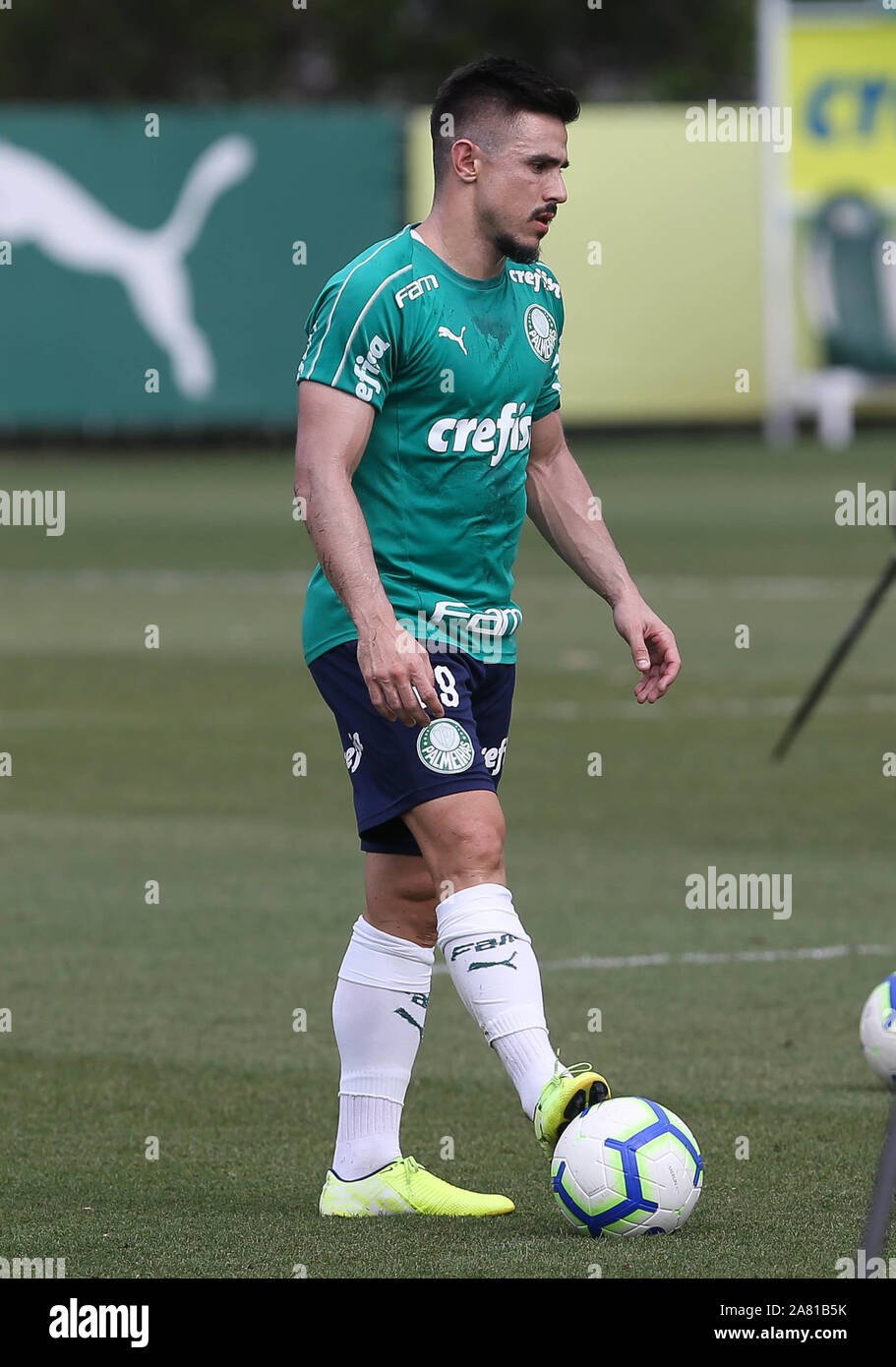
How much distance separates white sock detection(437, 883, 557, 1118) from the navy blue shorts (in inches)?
9.2

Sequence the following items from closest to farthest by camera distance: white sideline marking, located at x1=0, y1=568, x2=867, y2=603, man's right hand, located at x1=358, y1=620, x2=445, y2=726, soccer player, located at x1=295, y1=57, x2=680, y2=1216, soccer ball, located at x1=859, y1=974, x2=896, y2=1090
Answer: man's right hand, located at x1=358, y1=620, x2=445, y2=726
soccer player, located at x1=295, y1=57, x2=680, y2=1216
soccer ball, located at x1=859, y1=974, x2=896, y2=1090
white sideline marking, located at x1=0, y1=568, x2=867, y2=603

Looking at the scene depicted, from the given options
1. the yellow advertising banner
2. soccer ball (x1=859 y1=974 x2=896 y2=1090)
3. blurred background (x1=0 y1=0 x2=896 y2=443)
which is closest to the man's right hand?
soccer ball (x1=859 y1=974 x2=896 y2=1090)

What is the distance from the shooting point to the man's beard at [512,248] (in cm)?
525

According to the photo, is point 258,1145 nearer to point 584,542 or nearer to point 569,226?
point 584,542

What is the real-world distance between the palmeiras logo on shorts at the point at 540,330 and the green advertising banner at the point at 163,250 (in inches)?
1113

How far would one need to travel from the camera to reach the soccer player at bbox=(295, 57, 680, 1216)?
5.05m

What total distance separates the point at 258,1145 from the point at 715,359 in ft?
96.4

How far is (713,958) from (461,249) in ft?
11.1

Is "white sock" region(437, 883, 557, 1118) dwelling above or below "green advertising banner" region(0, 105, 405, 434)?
below

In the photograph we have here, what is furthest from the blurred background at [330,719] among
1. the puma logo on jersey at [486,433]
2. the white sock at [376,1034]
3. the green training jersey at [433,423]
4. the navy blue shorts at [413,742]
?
the puma logo on jersey at [486,433]

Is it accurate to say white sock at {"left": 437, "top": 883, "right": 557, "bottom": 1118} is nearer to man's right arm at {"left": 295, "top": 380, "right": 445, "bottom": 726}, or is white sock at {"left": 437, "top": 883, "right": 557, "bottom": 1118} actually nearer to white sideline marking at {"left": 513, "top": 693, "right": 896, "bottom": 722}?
man's right arm at {"left": 295, "top": 380, "right": 445, "bottom": 726}

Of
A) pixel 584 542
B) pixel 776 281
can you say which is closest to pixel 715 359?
pixel 776 281

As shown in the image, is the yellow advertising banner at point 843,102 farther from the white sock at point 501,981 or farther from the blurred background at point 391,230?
A: the white sock at point 501,981

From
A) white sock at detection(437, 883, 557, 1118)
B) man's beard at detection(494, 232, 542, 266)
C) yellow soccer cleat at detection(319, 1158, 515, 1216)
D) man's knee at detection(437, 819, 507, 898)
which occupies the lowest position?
yellow soccer cleat at detection(319, 1158, 515, 1216)
